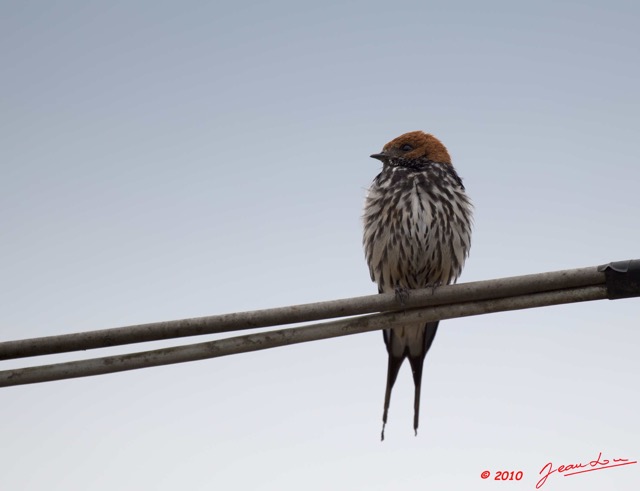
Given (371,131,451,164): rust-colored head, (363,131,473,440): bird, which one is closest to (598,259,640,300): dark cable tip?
(363,131,473,440): bird

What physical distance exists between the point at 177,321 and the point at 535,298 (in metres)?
1.72

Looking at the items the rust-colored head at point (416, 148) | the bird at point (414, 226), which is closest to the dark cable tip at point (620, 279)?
the bird at point (414, 226)

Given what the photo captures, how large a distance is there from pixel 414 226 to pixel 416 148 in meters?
0.85

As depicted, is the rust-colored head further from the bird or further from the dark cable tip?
the dark cable tip

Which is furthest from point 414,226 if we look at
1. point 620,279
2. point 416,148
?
point 620,279

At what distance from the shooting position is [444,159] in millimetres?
7160

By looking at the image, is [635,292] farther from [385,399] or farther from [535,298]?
[385,399]

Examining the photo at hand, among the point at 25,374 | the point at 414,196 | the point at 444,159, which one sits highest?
the point at 444,159

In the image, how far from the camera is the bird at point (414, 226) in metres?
6.73

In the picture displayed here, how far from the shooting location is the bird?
22.1 ft

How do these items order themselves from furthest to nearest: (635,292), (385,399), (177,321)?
(385,399) < (635,292) < (177,321)

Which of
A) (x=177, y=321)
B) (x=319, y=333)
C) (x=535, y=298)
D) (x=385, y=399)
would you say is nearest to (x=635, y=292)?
(x=535, y=298)

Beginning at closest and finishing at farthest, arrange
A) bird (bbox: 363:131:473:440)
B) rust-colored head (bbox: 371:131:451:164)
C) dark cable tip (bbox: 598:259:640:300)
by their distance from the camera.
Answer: dark cable tip (bbox: 598:259:640:300)
bird (bbox: 363:131:473:440)
rust-colored head (bbox: 371:131:451:164)

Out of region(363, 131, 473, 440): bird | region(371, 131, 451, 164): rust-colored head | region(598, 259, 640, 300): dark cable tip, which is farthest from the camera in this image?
region(371, 131, 451, 164): rust-colored head
